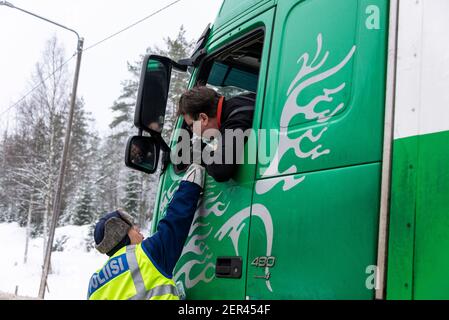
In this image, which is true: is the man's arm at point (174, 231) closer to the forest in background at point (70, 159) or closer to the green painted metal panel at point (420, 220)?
the green painted metal panel at point (420, 220)

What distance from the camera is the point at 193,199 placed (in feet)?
7.72

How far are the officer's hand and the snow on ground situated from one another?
16.8 m

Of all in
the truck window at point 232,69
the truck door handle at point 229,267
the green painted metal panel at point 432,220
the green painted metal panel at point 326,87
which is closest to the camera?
the green painted metal panel at point 432,220

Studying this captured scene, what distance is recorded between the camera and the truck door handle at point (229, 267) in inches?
81.4

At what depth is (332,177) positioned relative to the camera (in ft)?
5.64

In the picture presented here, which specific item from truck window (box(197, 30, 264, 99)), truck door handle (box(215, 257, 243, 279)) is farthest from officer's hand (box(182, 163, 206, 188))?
truck window (box(197, 30, 264, 99))

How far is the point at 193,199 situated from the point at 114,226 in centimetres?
53

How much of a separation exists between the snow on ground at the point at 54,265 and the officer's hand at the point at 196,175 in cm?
1681

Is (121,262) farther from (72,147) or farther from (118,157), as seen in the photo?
(118,157)

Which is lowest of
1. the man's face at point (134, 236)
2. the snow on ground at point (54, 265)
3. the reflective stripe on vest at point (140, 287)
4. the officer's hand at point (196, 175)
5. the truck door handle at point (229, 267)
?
the snow on ground at point (54, 265)

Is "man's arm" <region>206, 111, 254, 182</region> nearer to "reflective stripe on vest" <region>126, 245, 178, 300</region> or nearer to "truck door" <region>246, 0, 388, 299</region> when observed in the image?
"truck door" <region>246, 0, 388, 299</region>

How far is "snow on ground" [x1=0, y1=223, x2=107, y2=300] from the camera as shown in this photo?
2039cm

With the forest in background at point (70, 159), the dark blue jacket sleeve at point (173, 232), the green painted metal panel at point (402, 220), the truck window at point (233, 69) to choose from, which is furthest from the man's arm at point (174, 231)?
the forest in background at point (70, 159)

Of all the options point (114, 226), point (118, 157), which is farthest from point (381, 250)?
point (118, 157)
